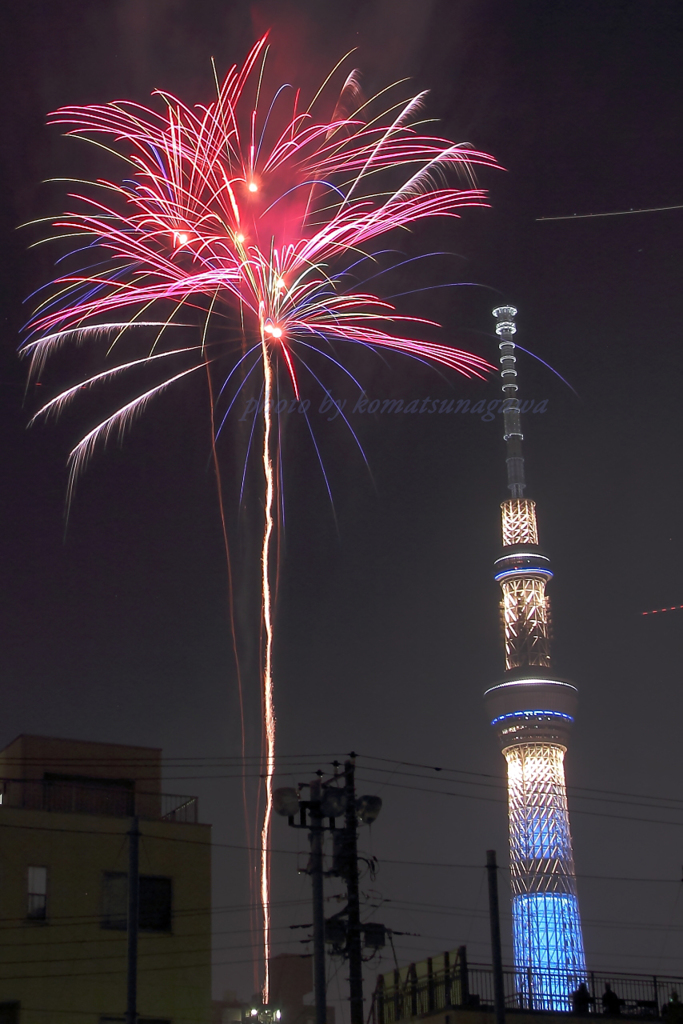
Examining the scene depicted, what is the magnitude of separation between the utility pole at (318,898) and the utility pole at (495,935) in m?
4.62

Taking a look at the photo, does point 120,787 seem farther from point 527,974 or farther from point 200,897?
point 527,974

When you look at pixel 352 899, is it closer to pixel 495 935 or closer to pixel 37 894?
pixel 495 935

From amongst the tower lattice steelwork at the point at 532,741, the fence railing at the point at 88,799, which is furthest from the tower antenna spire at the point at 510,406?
the fence railing at the point at 88,799

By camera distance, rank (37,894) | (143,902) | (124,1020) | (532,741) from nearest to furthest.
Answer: (124,1020) < (37,894) < (143,902) < (532,741)

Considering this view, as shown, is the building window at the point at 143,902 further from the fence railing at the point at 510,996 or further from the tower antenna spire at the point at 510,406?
the tower antenna spire at the point at 510,406

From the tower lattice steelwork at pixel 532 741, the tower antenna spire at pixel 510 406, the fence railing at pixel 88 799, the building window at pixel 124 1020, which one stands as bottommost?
the building window at pixel 124 1020

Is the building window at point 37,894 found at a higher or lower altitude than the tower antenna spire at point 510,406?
lower

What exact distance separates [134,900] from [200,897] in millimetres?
9894

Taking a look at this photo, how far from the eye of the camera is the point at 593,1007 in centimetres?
3475

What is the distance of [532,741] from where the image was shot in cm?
12525

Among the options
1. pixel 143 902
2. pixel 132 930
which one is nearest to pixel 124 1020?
pixel 143 902

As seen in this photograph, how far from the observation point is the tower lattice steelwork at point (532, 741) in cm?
12406

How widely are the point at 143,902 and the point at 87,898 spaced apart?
1435 millimetres

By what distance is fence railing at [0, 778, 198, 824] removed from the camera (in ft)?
121
